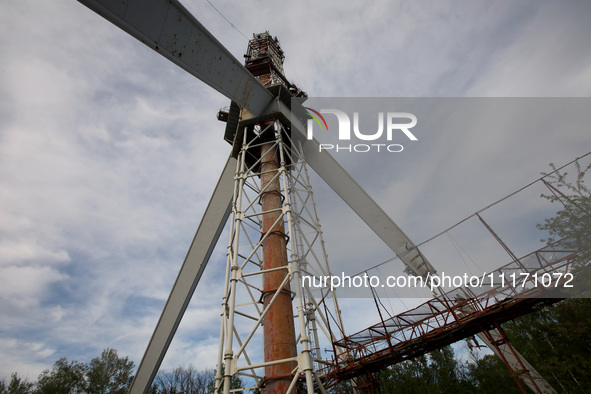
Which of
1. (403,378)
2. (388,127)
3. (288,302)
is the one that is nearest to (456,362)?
(403,378)

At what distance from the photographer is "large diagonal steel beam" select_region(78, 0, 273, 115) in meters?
7.86

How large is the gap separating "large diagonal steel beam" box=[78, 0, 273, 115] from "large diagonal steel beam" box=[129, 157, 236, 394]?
5.20 metres

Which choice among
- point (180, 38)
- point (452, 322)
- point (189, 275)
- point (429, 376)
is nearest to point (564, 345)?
point (429, 376)

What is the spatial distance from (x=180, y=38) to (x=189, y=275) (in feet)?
37.8

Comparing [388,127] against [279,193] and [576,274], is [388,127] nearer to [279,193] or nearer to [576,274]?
[279,193]

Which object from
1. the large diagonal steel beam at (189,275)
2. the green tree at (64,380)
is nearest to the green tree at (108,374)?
the green tree at (64,380)

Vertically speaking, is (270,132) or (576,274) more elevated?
(270,132)

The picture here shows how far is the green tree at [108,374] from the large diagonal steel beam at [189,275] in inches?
838

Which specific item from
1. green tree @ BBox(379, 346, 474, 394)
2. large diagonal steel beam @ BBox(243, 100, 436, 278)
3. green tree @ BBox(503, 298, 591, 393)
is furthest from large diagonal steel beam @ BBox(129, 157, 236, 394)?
green tree @ BBox(503, 298, 591, 393)

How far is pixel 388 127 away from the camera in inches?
538

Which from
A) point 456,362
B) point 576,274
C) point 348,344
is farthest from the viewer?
point 456,362

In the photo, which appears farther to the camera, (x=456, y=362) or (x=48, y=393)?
(x=456, y=362)

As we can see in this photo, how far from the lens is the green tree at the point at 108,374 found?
31.6m

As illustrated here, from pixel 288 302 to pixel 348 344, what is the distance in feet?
13.8
